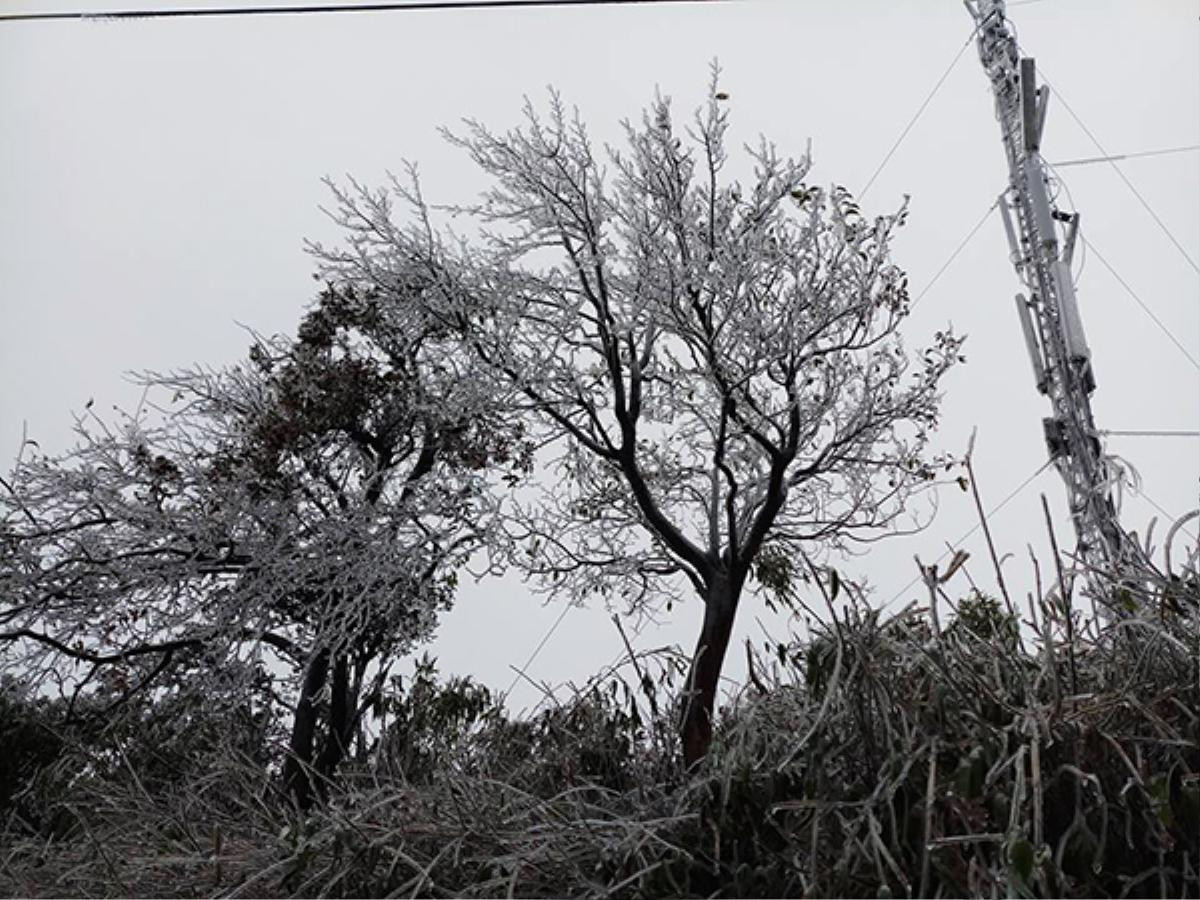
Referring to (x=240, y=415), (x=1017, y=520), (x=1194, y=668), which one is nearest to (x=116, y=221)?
(x=240, y=415)

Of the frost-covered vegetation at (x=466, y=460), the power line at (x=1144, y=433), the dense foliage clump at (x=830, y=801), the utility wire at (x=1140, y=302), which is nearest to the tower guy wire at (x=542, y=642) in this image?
the frost-covered vegetation at (x=466, y=460)

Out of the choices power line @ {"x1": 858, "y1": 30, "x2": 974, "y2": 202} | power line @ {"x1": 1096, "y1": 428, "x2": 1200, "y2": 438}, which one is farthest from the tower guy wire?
power line @ {"x1": 858, "y1": 30, "x2": 974, "y2": 202}

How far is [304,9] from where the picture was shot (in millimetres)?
2861

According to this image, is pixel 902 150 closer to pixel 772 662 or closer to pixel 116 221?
pixel 772 662

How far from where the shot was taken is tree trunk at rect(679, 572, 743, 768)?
5.80ft

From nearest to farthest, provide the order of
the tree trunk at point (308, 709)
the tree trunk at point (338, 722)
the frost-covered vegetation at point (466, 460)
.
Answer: the tree trunk at point (338, 722), the tree trunk at point (308, 709), the frost-covered vegetation at point (466, 460)

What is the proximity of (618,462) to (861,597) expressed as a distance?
78.3 inches

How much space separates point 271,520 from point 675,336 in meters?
1.36

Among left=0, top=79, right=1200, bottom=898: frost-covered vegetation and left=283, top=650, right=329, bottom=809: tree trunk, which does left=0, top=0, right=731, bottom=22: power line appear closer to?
left=0, top=79, right=1200, bottom=898: frost-covered vegetation

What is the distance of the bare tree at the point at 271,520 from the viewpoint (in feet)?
10.5

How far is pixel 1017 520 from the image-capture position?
2.85 meters

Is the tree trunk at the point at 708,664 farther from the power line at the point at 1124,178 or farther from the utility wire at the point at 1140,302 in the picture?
the power line at the point at 1124,178

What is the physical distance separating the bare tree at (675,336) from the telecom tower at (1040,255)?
0.36 m

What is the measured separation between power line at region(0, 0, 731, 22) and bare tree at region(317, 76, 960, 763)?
0.45 meters
